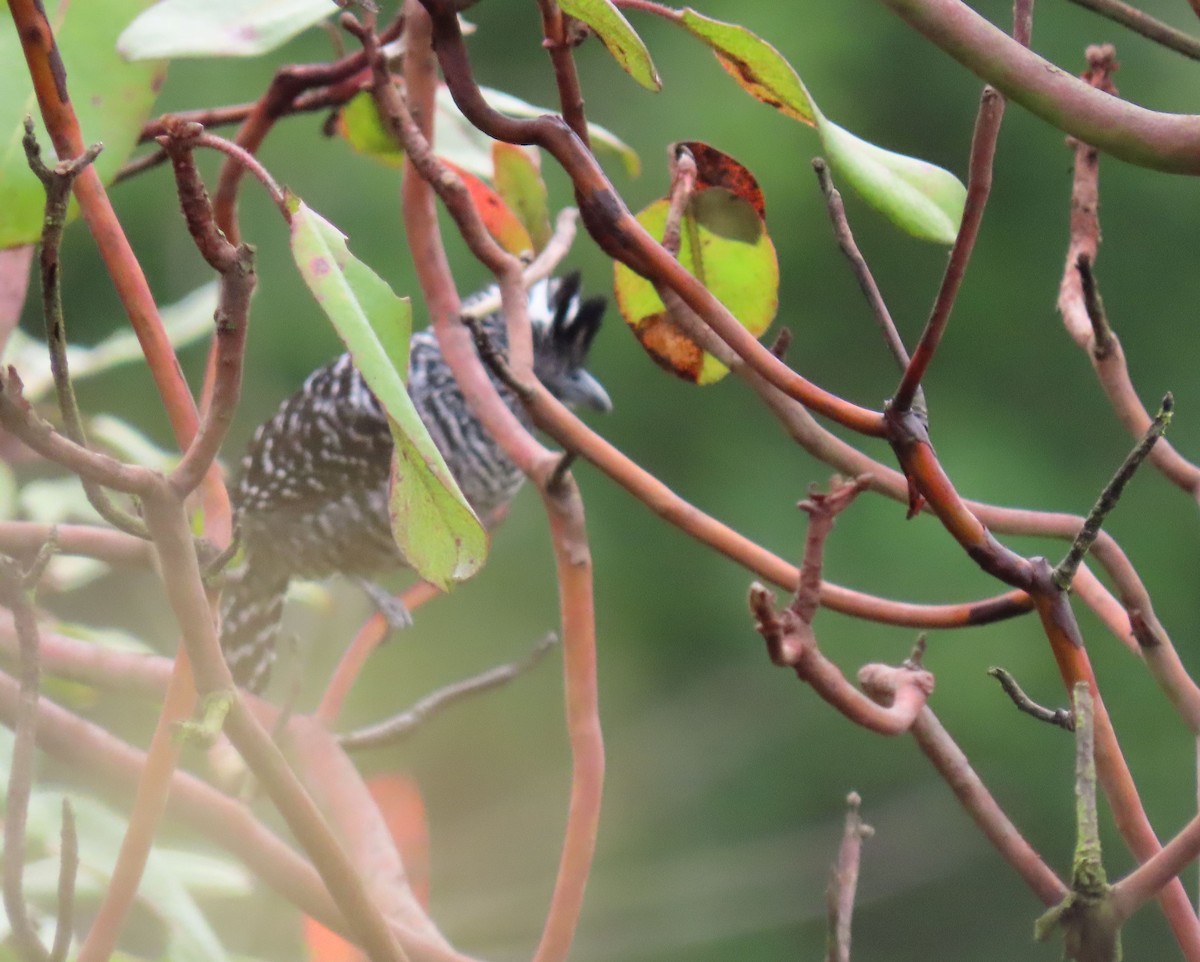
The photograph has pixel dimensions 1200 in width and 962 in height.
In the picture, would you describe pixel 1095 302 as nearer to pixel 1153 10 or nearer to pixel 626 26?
pixel 626 26

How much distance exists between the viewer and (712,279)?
0.68m

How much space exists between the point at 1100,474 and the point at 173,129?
485 centimetres

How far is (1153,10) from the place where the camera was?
15.0 ft

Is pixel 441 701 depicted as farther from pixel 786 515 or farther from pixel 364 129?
pixel 786 515

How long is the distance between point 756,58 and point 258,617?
2.07 m

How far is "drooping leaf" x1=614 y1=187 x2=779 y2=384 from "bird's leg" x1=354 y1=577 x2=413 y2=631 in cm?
137

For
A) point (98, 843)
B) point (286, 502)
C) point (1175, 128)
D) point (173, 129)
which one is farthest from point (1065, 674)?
point (286, 502)

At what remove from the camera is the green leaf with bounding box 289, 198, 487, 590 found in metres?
0.41

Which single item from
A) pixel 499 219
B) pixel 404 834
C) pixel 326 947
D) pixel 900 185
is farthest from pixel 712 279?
pixel 404 834

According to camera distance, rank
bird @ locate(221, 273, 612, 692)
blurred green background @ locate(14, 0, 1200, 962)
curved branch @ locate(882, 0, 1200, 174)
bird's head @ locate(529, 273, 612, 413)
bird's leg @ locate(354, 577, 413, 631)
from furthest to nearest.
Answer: blurred green background @ locate(14, 0, 1200, 962), bird's head @ locate(529, 273, 612, 413), bird @ locate(221, 273, 612, 692), bird's leg @ locate(354, 577, 413, 631), curved branch @ locate(882, 0, 1200, 174)

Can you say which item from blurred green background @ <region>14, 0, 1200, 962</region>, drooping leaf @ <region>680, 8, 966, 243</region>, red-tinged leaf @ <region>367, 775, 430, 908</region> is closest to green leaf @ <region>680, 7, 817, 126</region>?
drooping leaf @ <region>680, 8, 966, 243</region>

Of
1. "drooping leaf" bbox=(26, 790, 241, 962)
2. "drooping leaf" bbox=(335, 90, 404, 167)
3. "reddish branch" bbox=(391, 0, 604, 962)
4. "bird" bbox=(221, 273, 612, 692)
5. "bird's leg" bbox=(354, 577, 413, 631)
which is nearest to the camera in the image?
"reddish branch" bbox=(391, 0, 604, 962)

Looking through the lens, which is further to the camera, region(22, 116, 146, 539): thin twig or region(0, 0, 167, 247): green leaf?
region(0, 0, 167, 247): green leaf

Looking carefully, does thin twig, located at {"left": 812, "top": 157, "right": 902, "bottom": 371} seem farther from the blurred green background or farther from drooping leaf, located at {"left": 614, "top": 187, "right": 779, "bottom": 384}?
the blurred green background
